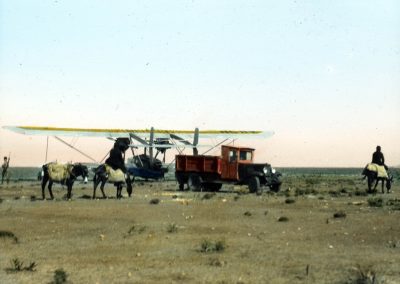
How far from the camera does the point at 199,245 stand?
11.8 metres

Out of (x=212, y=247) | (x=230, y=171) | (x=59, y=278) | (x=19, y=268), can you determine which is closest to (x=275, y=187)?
(x=230, y=171)

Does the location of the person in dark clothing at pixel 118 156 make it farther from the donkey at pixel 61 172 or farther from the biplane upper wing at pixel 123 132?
the biplane upper wing at pixel 123 132

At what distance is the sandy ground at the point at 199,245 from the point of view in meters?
8.80

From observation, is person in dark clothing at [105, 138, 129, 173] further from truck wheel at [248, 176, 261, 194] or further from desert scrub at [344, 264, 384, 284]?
desert scrub at [344, 264, 384, 284]

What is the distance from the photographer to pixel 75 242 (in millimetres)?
12359

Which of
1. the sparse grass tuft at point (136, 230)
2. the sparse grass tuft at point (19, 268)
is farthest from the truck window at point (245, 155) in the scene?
the sparse grass tuft at point (19, 268)

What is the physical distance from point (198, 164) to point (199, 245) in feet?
68.3

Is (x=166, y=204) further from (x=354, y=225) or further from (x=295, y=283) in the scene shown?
(x=295, y=283)

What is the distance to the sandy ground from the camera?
8.80 metres

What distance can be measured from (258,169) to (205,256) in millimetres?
20892

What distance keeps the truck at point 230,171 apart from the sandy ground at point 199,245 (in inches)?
415

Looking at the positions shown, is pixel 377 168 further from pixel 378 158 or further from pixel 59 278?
pixel 59 278

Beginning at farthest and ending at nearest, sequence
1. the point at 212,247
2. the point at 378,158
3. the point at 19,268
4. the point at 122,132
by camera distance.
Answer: the point at 122,132 → the point at 378,158 → the point at 212,247 → the point at 19,268

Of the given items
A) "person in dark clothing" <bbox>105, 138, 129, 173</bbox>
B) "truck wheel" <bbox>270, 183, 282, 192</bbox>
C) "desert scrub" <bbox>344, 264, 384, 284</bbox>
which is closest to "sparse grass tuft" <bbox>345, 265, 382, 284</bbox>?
"desert scrub" <bbox>344, 264, 384, 284</bbox>
